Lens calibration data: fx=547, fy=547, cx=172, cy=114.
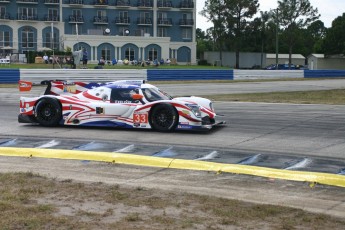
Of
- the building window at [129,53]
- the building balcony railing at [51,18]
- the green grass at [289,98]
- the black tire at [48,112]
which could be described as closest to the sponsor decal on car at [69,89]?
the black tire at [48,112]

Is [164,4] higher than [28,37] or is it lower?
higher

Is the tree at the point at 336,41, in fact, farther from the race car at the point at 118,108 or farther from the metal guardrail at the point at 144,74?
the race car at the point at 118,108

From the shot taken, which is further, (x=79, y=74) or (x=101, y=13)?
(x=101, y=13)

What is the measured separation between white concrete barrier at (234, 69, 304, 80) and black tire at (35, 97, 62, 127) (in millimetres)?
28832

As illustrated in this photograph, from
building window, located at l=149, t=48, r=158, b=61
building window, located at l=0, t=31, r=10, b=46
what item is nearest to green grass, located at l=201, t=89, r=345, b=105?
building window, located at l=0, t=31, r=10, b=46

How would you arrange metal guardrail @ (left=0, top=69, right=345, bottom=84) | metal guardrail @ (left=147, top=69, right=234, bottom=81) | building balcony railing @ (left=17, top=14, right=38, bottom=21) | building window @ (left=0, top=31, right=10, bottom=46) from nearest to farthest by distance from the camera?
metal guardrail @ (left=0, top=69, right=345, bottom=84) → metal guardrail @ (left=147, top=69, right=234, bottom=81) → building window @ (left=0, top=31, right=10, bottom=46) → building balcony railing @ (left=17, top=14, right=38, bottom=21)

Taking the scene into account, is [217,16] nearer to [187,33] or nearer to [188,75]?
[187,33]

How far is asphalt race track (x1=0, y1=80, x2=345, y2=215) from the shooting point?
935 centimetres

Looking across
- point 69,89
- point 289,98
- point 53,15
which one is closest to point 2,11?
point 53,15

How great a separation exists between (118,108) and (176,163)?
14.0 feet

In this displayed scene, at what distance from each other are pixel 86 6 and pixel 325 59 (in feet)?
126

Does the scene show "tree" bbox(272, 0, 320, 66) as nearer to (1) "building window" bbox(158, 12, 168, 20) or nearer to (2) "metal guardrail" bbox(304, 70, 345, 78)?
(1) "building window" bbox(158, 12, 168, 20)

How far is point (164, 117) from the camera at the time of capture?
12.5m

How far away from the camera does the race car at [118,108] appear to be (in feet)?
40.7
